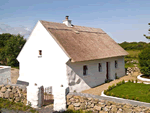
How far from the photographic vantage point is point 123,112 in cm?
857

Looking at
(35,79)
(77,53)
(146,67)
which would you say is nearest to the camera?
(77,53)

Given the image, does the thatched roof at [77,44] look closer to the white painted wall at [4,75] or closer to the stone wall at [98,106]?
the stone wall at [98,106]

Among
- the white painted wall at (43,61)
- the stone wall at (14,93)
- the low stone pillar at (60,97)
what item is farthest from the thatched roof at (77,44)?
the stone wall at (14,93)

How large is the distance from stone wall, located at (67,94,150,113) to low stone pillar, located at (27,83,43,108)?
6.55ft

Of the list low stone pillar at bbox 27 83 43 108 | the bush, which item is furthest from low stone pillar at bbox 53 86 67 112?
the bush

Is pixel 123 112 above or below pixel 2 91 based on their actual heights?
below

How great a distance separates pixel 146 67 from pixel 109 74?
3.88m

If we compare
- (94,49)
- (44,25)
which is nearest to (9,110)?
(44,25)

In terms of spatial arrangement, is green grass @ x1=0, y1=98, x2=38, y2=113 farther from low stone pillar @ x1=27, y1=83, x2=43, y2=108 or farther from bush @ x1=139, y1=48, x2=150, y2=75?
bush @ x1=139, y1=48, x2=150, y2=75

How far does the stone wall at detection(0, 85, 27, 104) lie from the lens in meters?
10.9

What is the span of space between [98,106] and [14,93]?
20.1ft

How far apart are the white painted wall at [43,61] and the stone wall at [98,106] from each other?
257cm

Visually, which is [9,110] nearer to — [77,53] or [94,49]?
[77,53]

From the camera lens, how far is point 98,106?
9.02 metres
